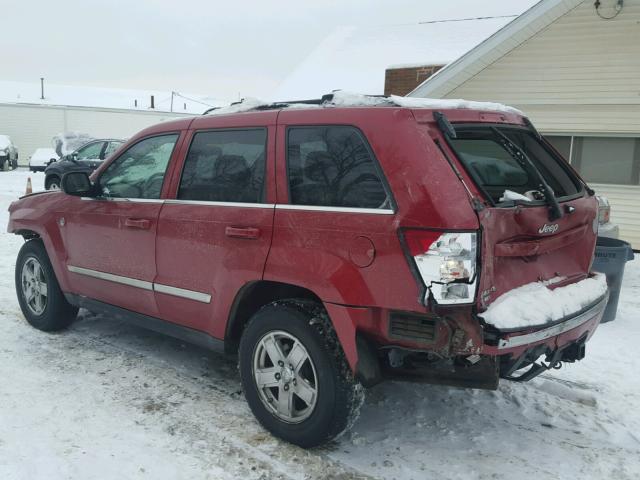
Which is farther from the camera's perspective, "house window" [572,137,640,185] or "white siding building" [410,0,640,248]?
"house window" [572,137,640,185]

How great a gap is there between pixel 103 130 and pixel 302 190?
37.3 meters

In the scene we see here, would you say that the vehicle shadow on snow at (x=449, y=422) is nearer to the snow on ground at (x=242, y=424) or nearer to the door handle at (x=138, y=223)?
the snow on ground at (x=242, y=424)

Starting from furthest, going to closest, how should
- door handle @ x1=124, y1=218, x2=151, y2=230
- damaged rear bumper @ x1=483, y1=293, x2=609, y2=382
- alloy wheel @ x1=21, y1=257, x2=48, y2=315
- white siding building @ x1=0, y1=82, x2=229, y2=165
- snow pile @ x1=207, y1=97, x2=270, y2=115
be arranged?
1. white siding building @ x1=0, y1=82, x2=229, y2=165
2. alloy wheel @ x1=21, y1=257, x2=48, y2=315
3. door handle @ x1=124, y1=218, x2=151, y2=230
4. snow pile @ x1=207, y1=97, x2=270, y2=115
5. damaged rear bumper @ x1=483, y1=293, x2=609, y2=382

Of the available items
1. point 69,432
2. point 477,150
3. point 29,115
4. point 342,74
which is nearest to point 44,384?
point 69,432

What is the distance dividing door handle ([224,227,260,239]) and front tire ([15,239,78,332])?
243cm

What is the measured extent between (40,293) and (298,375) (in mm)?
3172

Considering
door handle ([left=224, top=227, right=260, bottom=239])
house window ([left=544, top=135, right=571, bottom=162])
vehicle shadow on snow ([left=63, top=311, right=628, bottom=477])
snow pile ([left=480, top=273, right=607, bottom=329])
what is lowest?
vehicle shadow on snow ([left=63, top=311, right=628, bottom=477])

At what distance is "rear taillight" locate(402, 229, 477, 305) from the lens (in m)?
2.76

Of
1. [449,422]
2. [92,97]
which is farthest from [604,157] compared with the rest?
[92,97]

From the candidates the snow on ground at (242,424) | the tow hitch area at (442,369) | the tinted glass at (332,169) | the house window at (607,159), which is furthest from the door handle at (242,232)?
the house window at (607,159)

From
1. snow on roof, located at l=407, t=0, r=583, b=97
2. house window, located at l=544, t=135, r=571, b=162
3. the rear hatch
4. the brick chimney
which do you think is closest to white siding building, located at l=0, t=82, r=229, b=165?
the brick chimney

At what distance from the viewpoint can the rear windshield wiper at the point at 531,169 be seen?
3.23 meters

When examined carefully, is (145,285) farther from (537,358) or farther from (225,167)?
(537,358)

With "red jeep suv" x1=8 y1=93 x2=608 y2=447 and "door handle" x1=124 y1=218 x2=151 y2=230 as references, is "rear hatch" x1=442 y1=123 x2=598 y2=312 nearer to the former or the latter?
"red jeep suv" x1=8 y1=93 x2=608 y2=447
